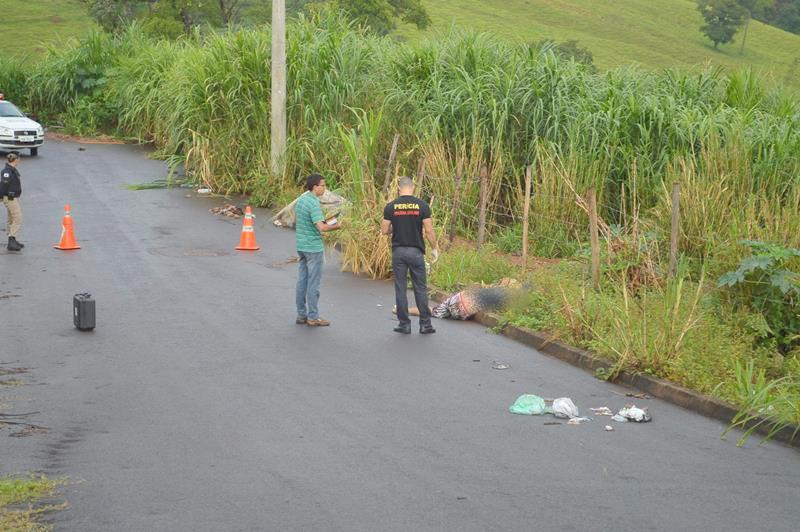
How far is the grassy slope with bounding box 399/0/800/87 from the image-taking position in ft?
276

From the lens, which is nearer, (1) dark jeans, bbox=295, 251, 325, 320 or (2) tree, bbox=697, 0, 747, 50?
(1) dark jeans, bbox=295, 251, 325, 320

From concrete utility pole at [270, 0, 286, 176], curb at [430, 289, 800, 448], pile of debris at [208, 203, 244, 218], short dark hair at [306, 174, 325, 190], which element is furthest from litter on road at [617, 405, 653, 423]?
concrete utility pole at [270, 0, 286, 176]

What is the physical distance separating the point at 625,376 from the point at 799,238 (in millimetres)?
2976

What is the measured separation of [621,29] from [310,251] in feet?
286

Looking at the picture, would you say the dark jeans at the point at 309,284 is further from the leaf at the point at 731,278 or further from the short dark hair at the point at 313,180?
the leaf at the point at 731,278

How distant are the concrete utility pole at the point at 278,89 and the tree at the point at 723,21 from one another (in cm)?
7216

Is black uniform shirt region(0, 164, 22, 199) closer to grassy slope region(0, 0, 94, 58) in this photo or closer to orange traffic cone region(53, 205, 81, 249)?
orange traffic cone region(53, 205, 81, 249)

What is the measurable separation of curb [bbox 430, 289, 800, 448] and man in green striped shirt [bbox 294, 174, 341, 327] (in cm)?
218

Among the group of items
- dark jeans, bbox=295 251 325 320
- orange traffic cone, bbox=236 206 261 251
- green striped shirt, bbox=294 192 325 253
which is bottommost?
orange traffic cone, bbox=236 206 261 251

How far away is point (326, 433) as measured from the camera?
8.77 metres

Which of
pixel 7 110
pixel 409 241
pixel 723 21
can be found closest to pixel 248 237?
pixel 409 241

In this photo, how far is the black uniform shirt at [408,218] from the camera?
13180 millimetres

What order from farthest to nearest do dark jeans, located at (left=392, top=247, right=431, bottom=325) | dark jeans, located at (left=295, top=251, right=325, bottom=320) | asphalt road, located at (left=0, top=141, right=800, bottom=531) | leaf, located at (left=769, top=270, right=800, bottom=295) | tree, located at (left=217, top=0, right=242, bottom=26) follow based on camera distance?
tree, located at (left=217, top=0, right=242, bottom=26) → dark jeans, located at (left=295, top=251, right=325, bottom=320) → dark jeans, located at (left=392, top=247, right=431, bottom=325) → leaf, located at (left=769, top=270, right=800, bottom=295) → asphalt road, located at (left=0, top=141, right=800, bottom=531)

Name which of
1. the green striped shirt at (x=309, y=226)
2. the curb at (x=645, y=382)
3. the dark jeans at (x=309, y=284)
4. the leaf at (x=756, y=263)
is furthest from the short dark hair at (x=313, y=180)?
the leaf at (x=756, y=263)
